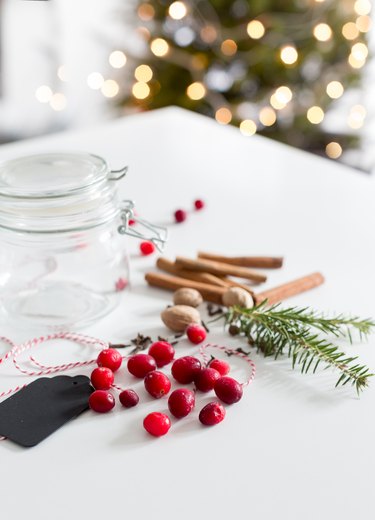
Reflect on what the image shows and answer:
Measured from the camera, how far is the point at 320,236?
1272 mm

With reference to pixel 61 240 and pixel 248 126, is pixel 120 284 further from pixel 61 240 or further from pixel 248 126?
pixel 248 126

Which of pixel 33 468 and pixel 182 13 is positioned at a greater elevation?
pixel 182 13

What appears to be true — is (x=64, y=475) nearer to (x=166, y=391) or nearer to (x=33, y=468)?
(x=33, y=468)

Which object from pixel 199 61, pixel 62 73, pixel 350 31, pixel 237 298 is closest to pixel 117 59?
pixel 62 73

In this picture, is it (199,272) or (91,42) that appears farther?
(91,42)

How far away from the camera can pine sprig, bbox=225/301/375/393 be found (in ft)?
2.92

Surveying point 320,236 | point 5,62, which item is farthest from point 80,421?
point 5,62

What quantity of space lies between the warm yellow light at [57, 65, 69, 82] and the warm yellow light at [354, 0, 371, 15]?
138 cm

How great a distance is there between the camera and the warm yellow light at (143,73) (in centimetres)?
313

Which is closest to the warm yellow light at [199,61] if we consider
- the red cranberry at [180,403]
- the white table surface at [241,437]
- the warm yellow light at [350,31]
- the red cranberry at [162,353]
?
the warm yellow light at [350,31]

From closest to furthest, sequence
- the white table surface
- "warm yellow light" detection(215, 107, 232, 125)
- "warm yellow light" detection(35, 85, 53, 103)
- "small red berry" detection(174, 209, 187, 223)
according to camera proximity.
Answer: the white table surface
"small red berry" detection(174, 209, 187, 223)
"warm yellow light" detection(215, 107, 232, 125)
"warm yellow light" detection(35, 85, 53, 103)

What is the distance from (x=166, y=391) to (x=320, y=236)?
0.51m

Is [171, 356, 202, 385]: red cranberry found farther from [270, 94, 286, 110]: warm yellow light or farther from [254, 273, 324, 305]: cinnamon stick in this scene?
[270, 94, 286, 110]: warm yellow light

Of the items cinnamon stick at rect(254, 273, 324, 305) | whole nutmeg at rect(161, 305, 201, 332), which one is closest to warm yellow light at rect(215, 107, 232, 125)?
cinnamon stick at rect(254, 273, 324, 305)
